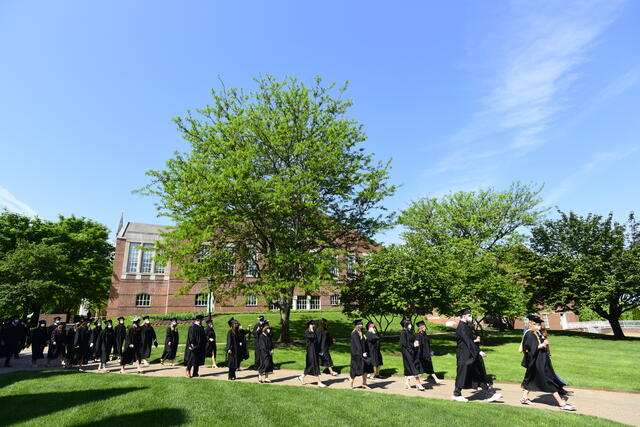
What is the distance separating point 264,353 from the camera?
35.0 ft

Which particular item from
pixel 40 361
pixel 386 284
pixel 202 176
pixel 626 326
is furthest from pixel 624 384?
pixel 626 326

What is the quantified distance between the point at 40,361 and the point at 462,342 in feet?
58.7

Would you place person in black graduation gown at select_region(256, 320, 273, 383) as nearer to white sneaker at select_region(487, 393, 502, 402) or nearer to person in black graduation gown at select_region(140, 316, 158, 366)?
person in black graduation gown at select_region(140, 316, 158, 366)

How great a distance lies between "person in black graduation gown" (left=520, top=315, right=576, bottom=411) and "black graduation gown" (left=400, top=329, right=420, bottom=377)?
282 cm

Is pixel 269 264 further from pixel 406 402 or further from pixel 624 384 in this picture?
pixel 624 384

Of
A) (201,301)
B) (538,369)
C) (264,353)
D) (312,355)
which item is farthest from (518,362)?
(201,301)

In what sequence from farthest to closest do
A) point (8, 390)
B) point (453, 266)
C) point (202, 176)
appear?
1. point (453, 266)
2. point (202, 176)
3. point (8, 390)

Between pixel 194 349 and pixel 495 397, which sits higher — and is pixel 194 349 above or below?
above

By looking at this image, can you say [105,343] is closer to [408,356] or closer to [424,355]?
[408,356]

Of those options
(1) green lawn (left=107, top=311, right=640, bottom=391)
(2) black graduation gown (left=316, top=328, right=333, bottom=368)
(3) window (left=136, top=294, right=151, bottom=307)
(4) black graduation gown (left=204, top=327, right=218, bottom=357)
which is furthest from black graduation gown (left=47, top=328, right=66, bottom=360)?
(3) window (left=136, top=294, right=151, bottom=307)

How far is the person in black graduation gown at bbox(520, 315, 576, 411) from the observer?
26.2 ft

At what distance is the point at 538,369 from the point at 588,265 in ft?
88.8

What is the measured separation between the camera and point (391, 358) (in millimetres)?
16219

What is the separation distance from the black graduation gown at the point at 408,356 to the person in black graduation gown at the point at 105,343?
10610mm
